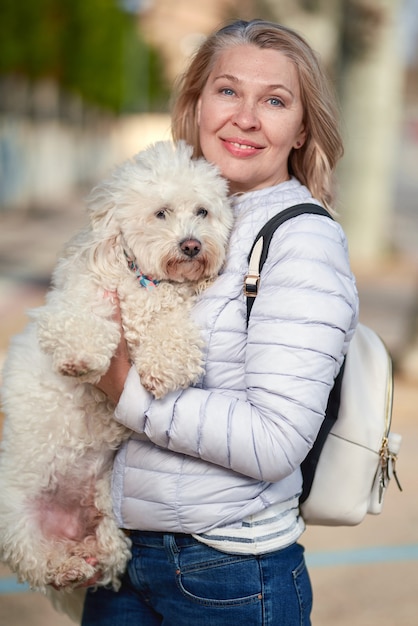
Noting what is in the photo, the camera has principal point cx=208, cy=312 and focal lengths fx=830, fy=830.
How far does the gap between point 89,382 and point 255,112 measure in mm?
877

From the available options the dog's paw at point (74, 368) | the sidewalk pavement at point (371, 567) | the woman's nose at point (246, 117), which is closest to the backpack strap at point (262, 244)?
the woman's nose at point (246, 117)

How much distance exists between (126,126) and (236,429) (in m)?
48.6

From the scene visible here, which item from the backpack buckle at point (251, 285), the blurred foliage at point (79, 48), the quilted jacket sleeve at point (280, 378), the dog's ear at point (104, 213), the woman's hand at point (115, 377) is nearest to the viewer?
the quilted jacket sleeve at point (280, 378)

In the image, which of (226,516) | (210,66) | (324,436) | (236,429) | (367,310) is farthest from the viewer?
(367,310)

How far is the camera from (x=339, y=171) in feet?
47.0

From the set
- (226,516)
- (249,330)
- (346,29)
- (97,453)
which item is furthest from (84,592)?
(346,29)

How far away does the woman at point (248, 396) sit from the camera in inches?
75.9

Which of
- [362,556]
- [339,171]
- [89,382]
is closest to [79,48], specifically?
[339,171]

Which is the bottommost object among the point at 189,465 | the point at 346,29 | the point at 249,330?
the point at 346,29

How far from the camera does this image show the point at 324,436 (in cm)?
227

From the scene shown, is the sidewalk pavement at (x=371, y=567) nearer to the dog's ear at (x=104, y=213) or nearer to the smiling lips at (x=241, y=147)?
the dog's ear at (x=104, y=213)

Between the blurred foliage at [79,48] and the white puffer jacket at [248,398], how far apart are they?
14.5 m

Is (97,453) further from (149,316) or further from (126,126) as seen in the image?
(126,126)

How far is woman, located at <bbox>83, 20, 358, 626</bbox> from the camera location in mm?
1927
